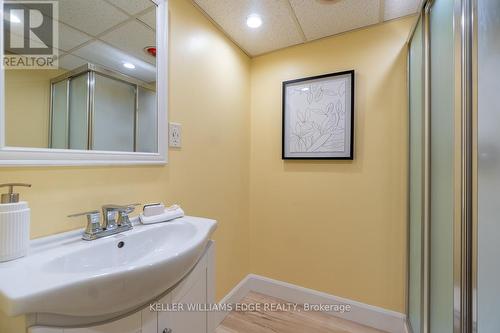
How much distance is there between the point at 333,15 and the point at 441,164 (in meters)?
1.08

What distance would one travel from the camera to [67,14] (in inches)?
33.2

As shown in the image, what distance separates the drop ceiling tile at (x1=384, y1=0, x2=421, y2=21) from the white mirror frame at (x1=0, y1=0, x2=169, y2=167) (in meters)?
1.25

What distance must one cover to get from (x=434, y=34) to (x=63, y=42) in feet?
4.87

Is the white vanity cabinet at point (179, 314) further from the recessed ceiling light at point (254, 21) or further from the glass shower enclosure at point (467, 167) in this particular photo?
the recessed ceiling light at point (254, 21)

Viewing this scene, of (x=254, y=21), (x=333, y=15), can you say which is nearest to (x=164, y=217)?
(x=254, y=21)

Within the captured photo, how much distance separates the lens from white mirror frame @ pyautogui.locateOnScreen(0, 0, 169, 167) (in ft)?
2.26

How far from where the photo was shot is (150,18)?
111cm

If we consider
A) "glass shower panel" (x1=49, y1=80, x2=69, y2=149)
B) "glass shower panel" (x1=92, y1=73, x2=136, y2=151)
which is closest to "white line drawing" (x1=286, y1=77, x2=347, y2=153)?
"glass shower panel" (x1=92, y1=73, x2=136, y2=151)

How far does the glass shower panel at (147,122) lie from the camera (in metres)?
1.08

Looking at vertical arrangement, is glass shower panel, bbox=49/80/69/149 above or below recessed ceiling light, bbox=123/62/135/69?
below

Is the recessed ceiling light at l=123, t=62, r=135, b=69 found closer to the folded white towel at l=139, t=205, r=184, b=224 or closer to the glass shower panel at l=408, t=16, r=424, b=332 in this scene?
the folded white towel at l=139, t=205, r=184, b=224

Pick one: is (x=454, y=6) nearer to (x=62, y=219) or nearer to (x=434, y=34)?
(x=434, y=34)

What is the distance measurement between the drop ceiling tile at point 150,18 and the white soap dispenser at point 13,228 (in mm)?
892

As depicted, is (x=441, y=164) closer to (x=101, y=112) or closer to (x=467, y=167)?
(x=467, y=167)
